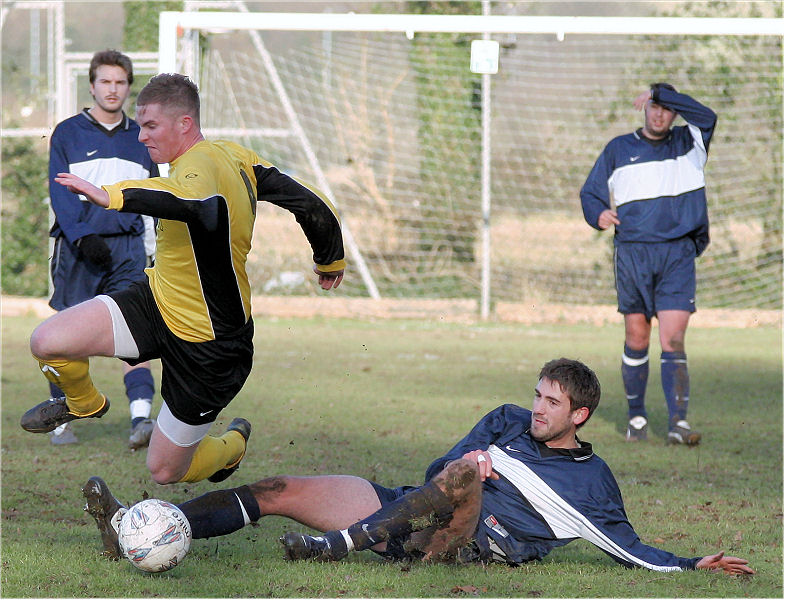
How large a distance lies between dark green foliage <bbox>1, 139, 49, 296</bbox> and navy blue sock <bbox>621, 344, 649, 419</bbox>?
1078cm

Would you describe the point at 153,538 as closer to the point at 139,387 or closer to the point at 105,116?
the point at 139,387

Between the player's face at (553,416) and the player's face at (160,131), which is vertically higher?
the player's face at (160,131)

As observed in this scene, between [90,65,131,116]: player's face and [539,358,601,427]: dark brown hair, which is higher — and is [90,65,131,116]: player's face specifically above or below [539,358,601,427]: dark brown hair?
above

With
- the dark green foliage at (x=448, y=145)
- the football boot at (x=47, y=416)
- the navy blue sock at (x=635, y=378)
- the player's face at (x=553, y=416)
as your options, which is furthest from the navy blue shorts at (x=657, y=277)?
the dark green foliage at (x=448, y=145)

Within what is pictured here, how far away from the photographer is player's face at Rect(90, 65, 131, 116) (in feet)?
23.4

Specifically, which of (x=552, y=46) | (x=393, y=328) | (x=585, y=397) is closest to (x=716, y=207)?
(x=552, y=46)

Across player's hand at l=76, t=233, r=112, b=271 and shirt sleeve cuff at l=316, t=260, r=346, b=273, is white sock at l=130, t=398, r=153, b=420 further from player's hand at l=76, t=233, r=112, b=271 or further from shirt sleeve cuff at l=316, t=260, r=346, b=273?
shirt sleeve cuff at l=316, t=260, r=346, b=273

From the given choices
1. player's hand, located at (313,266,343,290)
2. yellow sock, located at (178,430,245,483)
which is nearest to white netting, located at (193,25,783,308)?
player's hand, located at (313,266,343,290)

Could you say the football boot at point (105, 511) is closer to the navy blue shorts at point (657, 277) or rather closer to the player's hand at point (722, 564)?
the player's hand at point (722, 564)

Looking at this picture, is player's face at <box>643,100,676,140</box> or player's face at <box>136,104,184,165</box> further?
player's face at <box>643,100,676,140</box>

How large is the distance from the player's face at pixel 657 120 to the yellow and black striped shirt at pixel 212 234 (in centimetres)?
391

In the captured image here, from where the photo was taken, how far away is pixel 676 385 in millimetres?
7848

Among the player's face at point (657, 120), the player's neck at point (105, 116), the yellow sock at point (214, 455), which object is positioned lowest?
the yellow sock at point (214, 455)

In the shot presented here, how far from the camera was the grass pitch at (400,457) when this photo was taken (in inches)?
171
